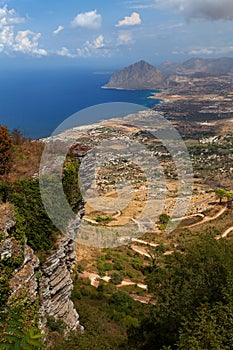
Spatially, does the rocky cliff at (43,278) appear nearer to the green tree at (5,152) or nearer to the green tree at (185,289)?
the green tree at (5,152)

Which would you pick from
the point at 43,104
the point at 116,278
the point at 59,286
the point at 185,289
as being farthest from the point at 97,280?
the point at 43,104

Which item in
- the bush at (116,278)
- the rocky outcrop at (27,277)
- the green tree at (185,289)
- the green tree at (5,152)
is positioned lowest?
the bush at (116,278)

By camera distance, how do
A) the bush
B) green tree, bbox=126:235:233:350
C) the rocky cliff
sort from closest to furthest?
the rocky cliff < green tree, bbox=126:235:233:350 < the bush

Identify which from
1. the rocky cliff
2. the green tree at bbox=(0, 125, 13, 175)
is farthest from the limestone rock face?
the green tree at bbox=(0, 125, 13, 175)

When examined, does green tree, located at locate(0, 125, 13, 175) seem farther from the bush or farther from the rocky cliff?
the bush

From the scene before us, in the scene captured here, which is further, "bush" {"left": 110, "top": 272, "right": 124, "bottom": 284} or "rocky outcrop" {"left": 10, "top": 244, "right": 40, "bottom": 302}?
"bush" {"left": 110, "top": 272, "right": 124, "bottom": 284}

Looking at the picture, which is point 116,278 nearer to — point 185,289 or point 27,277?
point 185,289

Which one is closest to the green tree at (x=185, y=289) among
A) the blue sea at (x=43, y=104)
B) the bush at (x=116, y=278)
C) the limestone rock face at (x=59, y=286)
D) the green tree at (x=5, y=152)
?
the limestone rock face at (x=59, y=286)

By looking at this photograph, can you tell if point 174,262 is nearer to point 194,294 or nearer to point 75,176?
point 194,294

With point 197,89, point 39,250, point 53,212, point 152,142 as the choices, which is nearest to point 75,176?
point 53,212
